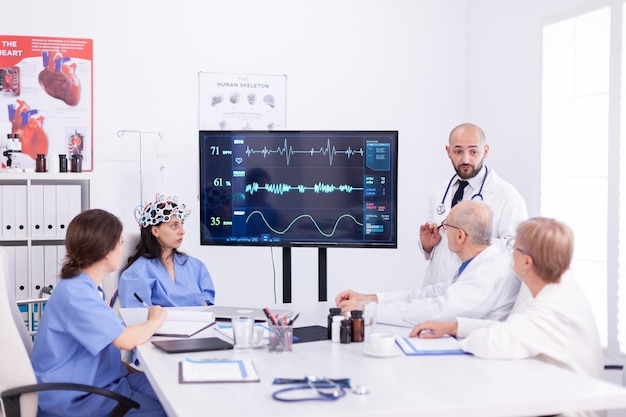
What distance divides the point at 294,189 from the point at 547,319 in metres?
2.18

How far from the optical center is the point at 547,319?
2.21m

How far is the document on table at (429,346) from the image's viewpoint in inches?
91.0

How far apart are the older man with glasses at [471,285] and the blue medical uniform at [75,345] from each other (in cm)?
93

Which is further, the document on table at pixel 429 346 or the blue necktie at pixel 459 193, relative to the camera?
the blue necktie at pixel 459 193

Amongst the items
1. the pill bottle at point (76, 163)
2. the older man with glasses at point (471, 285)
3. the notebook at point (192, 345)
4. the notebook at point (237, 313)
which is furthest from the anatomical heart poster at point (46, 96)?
the older man with glasses at point (471, 285)

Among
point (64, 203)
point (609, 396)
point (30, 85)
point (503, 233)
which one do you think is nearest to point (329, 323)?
point (609, 396)

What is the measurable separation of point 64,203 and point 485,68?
305cm

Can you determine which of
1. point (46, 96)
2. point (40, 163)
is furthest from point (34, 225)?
point (46, 96)

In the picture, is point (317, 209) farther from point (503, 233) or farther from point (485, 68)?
point (485, 68)

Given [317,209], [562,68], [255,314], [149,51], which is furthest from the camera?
[149,51]

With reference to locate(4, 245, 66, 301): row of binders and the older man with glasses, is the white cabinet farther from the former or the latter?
the older man with glasses

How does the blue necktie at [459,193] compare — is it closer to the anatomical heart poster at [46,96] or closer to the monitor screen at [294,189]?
the monitor screen at [294,189]

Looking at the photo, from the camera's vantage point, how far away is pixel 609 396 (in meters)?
1.86

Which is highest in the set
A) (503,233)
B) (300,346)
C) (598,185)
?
(598,185)
